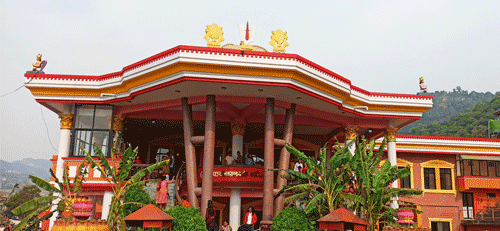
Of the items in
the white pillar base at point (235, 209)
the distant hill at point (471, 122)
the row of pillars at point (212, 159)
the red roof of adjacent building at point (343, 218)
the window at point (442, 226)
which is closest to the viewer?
the red roof of adjacent building at point (343, 218)

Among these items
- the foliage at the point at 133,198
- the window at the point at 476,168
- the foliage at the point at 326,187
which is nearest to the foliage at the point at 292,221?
the foliage at the point at 326,187

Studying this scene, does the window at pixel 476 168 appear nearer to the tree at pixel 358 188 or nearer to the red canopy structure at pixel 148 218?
the tree at pixel 358 188

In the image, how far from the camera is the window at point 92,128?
73.5 ft

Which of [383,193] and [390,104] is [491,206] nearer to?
[390,104]

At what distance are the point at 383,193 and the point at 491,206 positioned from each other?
73.4 feet

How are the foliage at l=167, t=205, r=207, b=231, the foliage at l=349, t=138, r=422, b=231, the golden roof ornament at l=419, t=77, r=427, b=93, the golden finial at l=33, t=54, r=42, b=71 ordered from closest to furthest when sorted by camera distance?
the foliage at l=167, t=205, r=207, b=231 → the foliage at l=349, t=138, r=422, b=231 → the golden finial at l=33, t=54, r=42, b=71 → the golden roof ornament at l=419, t=77, r=427, b=93

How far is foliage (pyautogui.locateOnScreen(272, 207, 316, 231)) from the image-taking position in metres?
16.8

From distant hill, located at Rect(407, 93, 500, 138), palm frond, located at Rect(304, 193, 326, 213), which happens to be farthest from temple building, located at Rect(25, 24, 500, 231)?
distant hill, located at Rect(407, 93, 500, 138)

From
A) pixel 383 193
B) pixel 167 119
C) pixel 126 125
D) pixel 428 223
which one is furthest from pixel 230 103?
pixel 428 223

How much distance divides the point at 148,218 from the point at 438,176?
2670cm

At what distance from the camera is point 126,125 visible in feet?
81.9

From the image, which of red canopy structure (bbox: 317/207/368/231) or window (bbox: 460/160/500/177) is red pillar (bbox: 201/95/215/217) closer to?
red canopy structure (bbox: 317/207/368/231)

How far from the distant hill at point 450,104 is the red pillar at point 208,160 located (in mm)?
145670

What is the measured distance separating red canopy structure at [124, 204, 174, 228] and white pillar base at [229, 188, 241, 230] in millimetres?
6224
